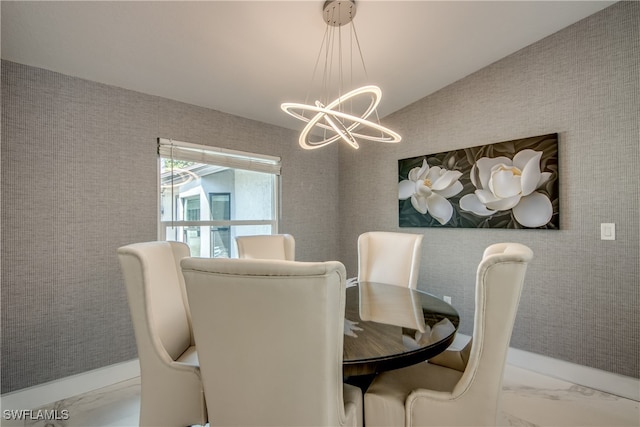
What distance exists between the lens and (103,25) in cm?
177

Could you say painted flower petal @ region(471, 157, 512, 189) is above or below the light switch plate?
above

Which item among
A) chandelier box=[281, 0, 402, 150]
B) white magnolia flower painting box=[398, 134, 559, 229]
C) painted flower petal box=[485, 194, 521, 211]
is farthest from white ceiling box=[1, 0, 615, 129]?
painted flower petal box=[485, 194, 521, 211]

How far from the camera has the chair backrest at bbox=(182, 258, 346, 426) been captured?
0.82 meters

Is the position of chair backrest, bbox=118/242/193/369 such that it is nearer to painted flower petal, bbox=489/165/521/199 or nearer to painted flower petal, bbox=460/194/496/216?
painted flower petal, bbox=460/194/496/216

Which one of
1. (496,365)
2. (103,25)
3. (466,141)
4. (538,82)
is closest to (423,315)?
(496,365)

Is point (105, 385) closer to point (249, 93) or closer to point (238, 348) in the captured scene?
point (238, 348)

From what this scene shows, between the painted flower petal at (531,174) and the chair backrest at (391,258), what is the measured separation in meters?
0.99

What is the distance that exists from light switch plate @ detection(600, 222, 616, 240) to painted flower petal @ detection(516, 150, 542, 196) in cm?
50

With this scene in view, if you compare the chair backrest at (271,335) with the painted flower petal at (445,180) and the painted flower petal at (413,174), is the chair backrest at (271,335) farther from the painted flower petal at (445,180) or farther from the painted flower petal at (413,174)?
the painted flower petal at (413,174)

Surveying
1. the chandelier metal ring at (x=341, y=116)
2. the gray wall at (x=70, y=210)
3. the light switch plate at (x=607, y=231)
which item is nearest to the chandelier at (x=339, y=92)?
the chandelier metal ring at (x=341, y=116)

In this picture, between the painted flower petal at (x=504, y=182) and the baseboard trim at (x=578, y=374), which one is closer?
the baseboard trim at (x=578, y=374)

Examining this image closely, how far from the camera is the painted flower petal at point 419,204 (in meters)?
3.11

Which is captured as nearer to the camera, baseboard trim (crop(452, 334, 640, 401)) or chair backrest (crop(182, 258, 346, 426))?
chair backrest (crop(182, 258, 346, 426))

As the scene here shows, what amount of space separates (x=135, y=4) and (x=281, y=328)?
190 centimetres
